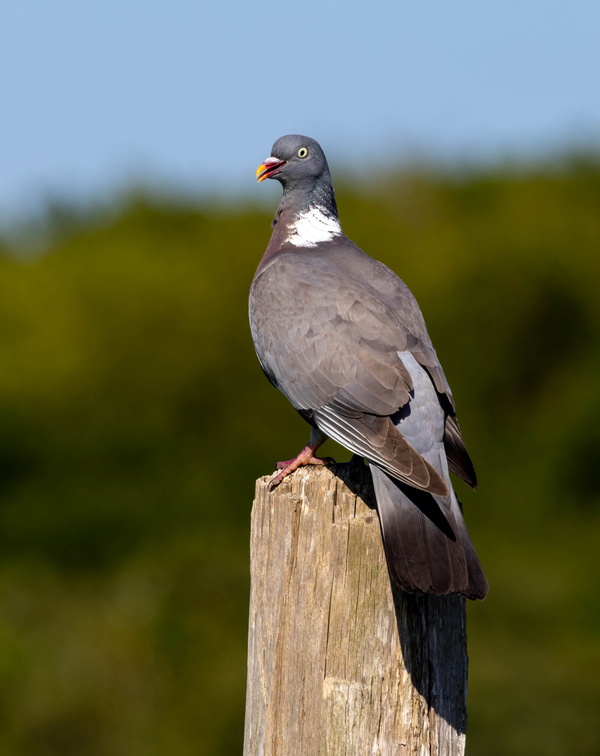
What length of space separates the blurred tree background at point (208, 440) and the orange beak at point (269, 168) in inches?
148

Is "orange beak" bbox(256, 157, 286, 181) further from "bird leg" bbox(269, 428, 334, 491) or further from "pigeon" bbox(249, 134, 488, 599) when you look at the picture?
"bird leg" bbox(269, 428, 334, 491)

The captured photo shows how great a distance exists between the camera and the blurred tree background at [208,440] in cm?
816

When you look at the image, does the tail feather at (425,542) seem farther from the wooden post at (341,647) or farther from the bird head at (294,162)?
the bird head at (294,162)

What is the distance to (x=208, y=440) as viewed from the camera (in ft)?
34.7

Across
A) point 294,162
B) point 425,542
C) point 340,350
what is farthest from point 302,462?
point 294,162

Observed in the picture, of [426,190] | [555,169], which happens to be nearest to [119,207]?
[426,190]

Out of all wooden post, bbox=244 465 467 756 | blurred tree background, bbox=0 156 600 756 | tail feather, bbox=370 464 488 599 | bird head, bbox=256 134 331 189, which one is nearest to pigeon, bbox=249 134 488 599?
tail feather, bbox=370 464 488 599

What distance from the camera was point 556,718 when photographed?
7.67 meters

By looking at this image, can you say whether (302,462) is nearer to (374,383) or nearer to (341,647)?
(374,383)

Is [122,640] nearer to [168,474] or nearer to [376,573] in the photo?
[168,474]

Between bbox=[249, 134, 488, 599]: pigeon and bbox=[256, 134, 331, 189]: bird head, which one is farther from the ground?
bbox=[256, 134, 331, 189]: bird head

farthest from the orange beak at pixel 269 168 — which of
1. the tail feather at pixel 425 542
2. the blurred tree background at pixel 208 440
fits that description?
the blurred tree background at pixel 208 440

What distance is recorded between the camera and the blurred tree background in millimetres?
8164

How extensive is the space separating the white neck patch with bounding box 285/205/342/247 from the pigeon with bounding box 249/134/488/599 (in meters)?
0.01
